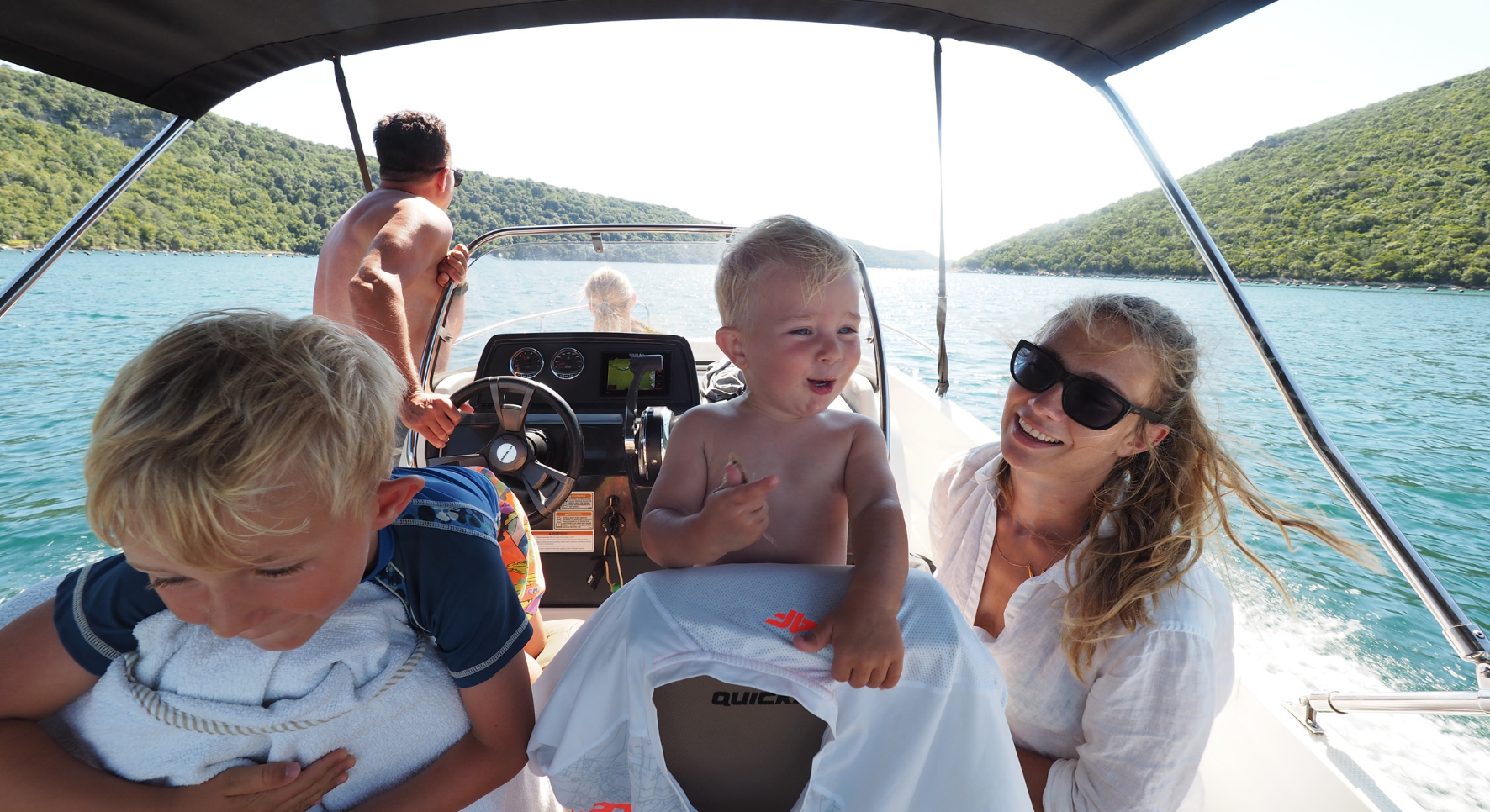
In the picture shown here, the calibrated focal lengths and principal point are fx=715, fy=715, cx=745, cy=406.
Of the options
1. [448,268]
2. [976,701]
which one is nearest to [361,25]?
[448,268]

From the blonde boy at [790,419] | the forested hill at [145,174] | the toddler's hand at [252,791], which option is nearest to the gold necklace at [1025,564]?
the blonde boy at [790,419]

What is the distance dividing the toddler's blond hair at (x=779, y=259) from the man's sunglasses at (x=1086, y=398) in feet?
1.38

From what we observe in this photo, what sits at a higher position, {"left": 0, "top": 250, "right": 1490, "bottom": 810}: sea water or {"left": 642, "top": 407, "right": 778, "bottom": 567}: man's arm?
{"left": 642, "top": 407, "right": 778, "bottom": 567}: man's arm

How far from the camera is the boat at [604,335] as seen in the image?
1417 mm

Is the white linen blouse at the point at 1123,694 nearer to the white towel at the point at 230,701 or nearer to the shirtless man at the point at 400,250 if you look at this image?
the white towel at the point at 230,701

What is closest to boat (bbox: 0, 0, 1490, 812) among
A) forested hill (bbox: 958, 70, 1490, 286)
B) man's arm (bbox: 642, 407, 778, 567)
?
man's arm (bbox: 642, 407, 778, 567)

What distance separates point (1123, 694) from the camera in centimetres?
113

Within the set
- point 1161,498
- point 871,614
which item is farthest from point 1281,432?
point 871,614

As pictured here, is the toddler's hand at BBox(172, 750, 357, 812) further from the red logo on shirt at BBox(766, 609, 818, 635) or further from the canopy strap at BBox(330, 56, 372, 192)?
the canopy strap at BBox(330, 56, 372, 192)

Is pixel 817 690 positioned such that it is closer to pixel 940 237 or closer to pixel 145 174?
pixel 940 237

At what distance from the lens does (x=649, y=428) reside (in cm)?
206

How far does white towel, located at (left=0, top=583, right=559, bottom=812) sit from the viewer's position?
81 centimetres

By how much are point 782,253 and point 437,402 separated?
3.99 ft

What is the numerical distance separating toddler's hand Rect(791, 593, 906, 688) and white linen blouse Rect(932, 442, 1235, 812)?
63 cm
